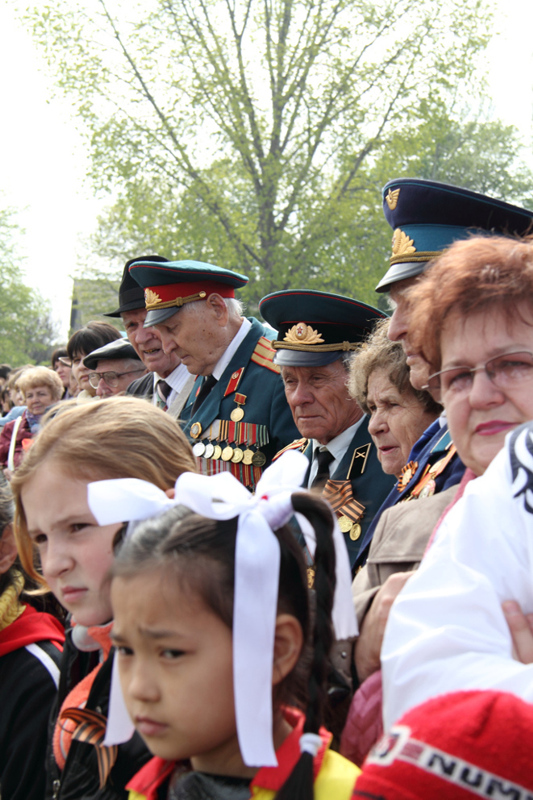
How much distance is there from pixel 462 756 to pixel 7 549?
214cm

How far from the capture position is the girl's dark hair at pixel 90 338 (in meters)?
6.18

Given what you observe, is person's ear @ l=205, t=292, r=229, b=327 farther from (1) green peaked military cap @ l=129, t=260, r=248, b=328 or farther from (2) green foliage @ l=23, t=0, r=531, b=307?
(2) green foliage @ l=23, t=0, r=531, b=307

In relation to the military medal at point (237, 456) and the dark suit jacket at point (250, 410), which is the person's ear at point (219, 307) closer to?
the dark suit jacket at point (250, 410)

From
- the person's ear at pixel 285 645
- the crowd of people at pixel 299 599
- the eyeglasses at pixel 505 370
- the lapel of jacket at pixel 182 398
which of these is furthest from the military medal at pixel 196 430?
the person's ear at pixel 285 645

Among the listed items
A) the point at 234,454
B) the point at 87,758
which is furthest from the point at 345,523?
the point at 87,758

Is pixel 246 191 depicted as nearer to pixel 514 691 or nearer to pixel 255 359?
pixel 255 359

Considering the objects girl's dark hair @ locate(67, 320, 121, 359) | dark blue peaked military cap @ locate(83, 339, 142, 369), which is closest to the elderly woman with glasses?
dark blue peaked military cap @ locate(83, 339, 142, 369)

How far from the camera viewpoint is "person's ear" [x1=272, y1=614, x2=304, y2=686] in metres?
1.36

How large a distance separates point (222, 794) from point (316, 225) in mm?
13091

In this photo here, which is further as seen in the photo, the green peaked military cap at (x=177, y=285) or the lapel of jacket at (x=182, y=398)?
the lapel of jacket at (x=182, y=398)

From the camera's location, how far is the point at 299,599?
143 cm

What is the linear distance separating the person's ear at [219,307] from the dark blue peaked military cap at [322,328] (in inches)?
28.2

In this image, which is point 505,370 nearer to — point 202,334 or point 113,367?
point 202,334

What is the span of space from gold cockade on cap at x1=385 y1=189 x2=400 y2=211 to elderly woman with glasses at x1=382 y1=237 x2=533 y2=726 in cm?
96
